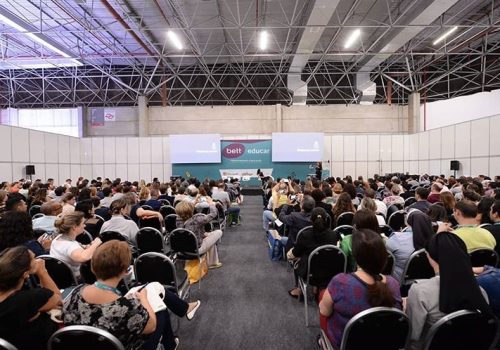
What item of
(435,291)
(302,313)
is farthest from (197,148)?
(435,291)

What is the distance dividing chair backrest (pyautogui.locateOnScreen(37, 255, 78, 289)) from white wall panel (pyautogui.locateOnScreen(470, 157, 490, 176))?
45.1ft

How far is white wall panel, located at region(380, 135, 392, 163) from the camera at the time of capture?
16656mm

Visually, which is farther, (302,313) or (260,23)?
(260,23)

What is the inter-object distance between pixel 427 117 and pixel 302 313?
60.1 ft

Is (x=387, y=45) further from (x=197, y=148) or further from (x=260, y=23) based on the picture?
(x=197, y=148)

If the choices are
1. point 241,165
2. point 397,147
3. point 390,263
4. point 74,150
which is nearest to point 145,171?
point 74,150

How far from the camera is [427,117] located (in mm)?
17938

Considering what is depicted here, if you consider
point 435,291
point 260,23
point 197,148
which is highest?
point 260,23

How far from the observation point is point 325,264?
2.99 m

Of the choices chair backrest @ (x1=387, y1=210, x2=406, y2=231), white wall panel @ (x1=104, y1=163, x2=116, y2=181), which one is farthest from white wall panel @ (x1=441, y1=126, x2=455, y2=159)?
white wall panel @ (x1=104, y1=163, x2=116, y2=181)

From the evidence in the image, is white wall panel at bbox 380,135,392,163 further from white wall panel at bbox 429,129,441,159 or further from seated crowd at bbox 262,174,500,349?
seated crowd at bbox 262,174,500,349

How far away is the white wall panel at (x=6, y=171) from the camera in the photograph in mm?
11672

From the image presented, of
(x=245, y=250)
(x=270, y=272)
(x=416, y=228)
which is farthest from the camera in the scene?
(x=245, y=250)

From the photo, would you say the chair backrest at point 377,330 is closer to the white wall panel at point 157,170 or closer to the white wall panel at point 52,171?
the white wall panel at point 52,171
